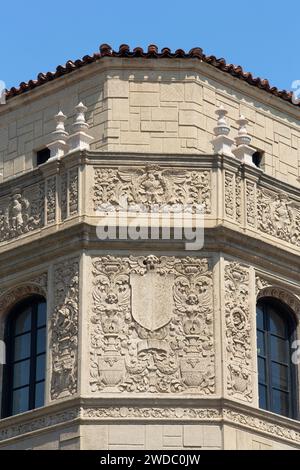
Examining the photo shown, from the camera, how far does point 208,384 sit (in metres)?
35.0

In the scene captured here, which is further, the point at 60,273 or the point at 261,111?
the point at 261,111

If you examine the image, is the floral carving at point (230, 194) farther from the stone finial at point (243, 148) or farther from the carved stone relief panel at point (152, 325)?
the carved stone relief panel at point (152, 325)

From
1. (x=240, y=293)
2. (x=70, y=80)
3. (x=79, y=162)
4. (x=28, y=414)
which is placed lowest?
(x=28, y=414)

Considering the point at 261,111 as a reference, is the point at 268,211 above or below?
below

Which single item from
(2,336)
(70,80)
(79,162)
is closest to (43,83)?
(70,80)

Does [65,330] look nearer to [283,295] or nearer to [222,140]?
[283,295]

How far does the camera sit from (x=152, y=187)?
36719 millimetres

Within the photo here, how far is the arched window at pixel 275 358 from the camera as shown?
36312mm

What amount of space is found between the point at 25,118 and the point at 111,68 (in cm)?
230

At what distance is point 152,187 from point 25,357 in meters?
3.99

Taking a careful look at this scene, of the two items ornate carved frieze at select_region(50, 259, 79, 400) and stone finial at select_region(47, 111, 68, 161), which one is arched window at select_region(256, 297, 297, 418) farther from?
stone finial at select_region(47, 111, 68, 161)

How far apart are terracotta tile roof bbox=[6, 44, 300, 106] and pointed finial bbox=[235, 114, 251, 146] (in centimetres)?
132

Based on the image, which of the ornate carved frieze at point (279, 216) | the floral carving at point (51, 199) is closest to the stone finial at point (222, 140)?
the ornate carved frieze at point (279, 216)

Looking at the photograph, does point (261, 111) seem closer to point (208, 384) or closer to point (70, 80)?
point (70, 80)
